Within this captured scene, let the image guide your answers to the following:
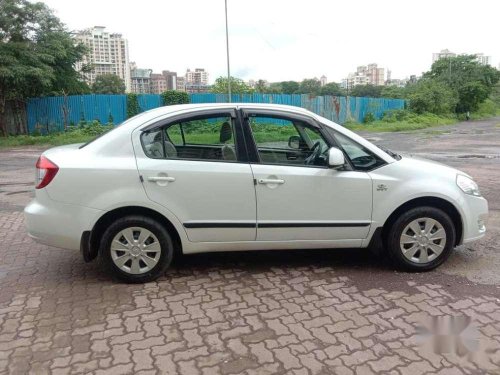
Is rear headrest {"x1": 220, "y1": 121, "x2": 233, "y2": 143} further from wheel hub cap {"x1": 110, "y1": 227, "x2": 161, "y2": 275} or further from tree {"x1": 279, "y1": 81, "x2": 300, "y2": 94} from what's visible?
tree {"x1": 279, "y1": 81, "x2": 300, "y2": 94}

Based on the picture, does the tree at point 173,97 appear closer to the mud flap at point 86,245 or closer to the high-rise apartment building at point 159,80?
the mud flap at point 86,245

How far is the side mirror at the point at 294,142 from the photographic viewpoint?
4373 millimetres

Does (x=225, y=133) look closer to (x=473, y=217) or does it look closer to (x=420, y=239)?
(x=420, y=239)

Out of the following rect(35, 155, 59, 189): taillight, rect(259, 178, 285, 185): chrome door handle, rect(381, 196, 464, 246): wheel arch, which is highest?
rect(35, 155, 59, 189): taillight

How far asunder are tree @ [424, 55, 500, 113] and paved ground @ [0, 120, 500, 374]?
165 ft

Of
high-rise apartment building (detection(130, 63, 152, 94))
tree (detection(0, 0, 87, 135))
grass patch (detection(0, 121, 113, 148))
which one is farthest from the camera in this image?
high-rise apartment building (detection(130, 63, 152, 94))

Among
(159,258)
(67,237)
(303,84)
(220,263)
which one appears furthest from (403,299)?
(303,84)

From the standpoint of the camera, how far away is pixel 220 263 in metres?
4.58

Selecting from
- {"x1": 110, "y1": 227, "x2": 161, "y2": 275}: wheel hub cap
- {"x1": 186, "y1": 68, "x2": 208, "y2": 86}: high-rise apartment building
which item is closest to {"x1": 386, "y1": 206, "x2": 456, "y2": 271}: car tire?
{"x1": 110, "y1": 227, "x2": 161, "y2": 275}: wheel hub cap

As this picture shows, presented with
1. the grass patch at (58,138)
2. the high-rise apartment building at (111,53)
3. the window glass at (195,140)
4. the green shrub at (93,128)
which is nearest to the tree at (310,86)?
the high-rise apartment building at (111,53)

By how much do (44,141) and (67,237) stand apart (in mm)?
19468

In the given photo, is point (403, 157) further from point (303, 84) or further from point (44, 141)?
point (303, 84)

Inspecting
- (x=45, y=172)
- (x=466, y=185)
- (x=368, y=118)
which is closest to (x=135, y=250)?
(x=45, y=172)

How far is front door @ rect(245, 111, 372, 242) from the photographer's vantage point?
4008 mm
